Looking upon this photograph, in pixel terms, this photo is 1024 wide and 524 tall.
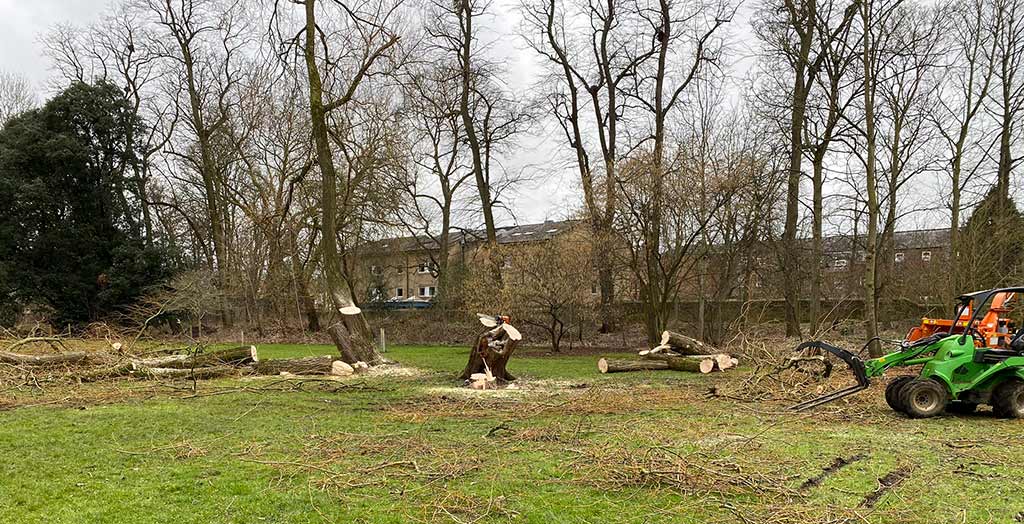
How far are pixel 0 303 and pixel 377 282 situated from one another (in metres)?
14.1

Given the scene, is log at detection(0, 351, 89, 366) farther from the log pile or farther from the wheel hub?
the wheel hub

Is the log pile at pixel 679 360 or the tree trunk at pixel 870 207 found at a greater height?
the tree trunk at pixel 870 207

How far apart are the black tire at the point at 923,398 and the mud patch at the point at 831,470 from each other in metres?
2.48

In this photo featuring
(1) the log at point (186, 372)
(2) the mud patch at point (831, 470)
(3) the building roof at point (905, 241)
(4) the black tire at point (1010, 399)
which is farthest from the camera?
(3) the building roof at point (905, 241)

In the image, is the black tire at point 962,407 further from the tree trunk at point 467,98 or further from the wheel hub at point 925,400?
the tree trunk at point 467,98

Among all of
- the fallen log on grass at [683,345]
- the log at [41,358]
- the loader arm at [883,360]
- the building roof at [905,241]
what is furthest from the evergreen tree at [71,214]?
the building roof at [905,241]

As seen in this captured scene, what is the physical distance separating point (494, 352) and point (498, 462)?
614 centimetres

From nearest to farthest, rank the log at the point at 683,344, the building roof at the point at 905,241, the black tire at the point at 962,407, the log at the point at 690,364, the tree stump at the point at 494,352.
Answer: the black tire at the point at 962,407 → the tree stump at the point at 494,352 → the log at the point at 690,364 → the log at the point at 683,344 → the building roof at the point at 905,241

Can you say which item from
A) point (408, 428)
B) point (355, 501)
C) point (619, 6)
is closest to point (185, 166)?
point (619, 6)

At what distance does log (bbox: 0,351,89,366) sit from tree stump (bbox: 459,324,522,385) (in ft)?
24.1

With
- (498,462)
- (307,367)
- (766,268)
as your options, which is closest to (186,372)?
(307,367)

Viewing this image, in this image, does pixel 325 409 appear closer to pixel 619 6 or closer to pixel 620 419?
pixel 620 419

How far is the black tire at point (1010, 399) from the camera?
25.7 feet

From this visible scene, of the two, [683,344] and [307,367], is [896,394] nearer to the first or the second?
[683,344]
